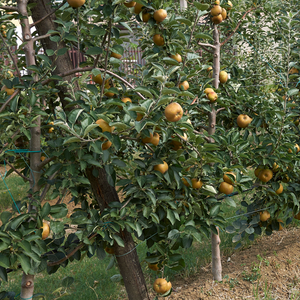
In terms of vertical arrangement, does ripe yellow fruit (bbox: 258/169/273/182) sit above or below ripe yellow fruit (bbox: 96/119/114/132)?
below

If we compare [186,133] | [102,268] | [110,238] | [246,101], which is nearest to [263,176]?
[246,101]

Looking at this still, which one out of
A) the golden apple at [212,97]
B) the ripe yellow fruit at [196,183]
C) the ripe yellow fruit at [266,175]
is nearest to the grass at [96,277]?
A: the ripe yellow fruit at [266,175]

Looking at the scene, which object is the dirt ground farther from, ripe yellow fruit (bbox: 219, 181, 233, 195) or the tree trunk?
ripe yellow fruit (bbox: 219, 181, 233, 195)

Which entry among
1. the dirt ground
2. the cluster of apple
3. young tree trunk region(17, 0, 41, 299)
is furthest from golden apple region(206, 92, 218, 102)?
the dirt ground

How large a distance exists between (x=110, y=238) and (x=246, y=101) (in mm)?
1436

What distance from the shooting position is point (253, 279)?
8.75 feet

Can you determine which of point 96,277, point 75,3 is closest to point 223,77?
point 75,3

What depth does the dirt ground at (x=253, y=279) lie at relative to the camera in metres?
2.54

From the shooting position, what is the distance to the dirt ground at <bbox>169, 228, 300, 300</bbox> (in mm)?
2535

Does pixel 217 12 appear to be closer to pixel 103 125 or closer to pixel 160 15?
pixel 160 15

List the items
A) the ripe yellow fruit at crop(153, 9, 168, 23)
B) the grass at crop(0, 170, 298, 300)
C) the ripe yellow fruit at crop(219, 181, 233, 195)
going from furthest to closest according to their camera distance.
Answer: the grass at crop(0, 170, 298, 300) < the ripe yellow fruit at crop(219, 181, 233, 195) < the ripe yellow fruit at crop(153, 9, 168, 23)

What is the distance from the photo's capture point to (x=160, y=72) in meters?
1.54

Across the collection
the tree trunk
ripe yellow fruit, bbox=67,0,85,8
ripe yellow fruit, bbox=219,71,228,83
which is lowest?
the tree trunk

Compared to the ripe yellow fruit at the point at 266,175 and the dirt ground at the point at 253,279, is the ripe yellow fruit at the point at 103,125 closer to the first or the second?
the ripe yellow fruit at the point at 266,175
